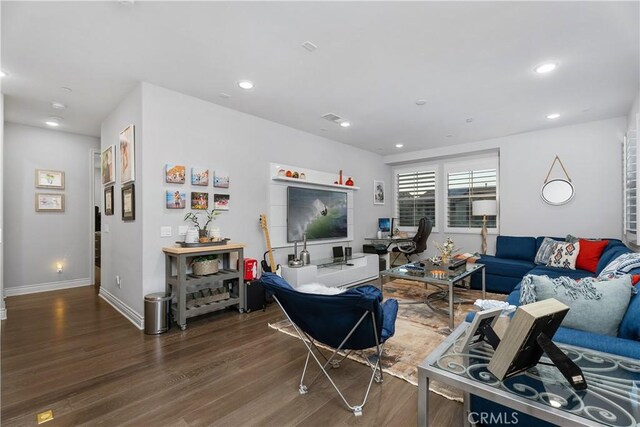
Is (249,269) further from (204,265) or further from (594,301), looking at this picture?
(594,301)

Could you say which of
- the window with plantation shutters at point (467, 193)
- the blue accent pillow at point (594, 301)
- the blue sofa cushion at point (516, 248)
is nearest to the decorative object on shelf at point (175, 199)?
the blue accent pillow at point (594, 301)

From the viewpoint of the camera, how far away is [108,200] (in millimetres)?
4277

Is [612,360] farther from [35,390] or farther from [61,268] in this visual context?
[61,268]

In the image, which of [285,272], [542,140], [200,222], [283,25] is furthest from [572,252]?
[200,222]

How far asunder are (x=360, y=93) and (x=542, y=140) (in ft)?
12.2

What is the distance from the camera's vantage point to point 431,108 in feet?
13.3

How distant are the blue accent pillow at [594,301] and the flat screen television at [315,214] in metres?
3.58

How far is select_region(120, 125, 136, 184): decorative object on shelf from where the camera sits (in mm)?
3414

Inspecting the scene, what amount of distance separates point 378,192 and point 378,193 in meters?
0.02

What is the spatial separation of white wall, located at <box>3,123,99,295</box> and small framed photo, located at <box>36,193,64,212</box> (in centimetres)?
6

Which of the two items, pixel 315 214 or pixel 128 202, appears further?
pixel 315 214

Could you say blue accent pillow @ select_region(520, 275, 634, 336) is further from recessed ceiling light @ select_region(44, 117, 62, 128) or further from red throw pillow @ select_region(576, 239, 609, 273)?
recessed ceiling light @ select_region(44, 117, 62, 128)

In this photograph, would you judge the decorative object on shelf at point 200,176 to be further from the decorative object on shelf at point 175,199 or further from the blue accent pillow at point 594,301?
the blue accent pillow at point 594,301

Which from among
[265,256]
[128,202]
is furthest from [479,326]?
[128,202]
